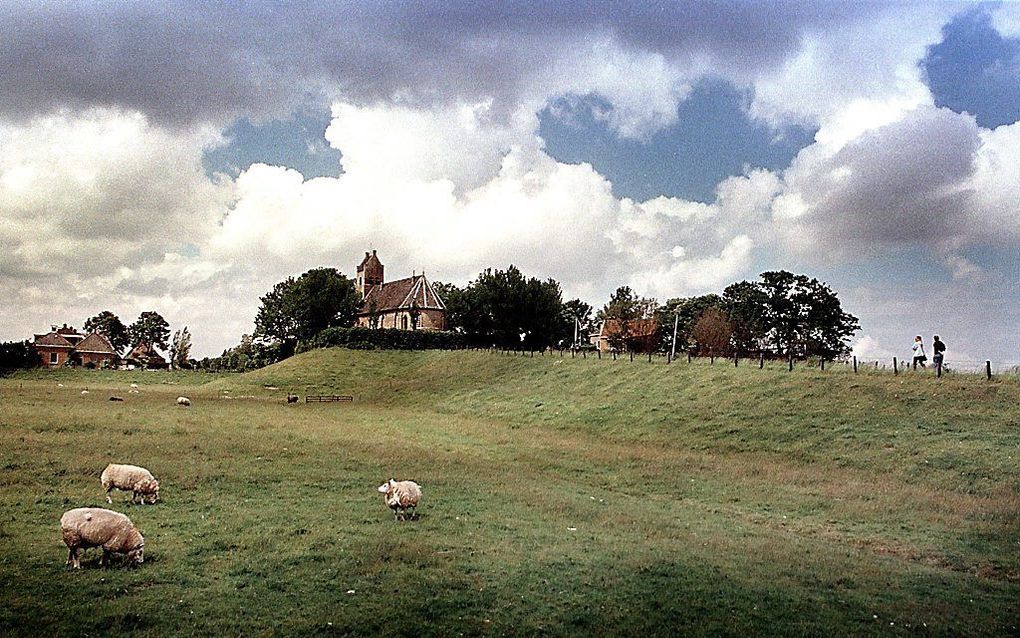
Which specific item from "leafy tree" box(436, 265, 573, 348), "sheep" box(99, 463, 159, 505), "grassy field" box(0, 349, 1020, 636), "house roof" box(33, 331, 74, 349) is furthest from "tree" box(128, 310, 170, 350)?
"sheep" box(99, 463, 159, 505)

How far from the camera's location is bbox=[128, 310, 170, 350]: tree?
11150cm

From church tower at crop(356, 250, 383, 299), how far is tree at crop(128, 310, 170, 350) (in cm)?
3261

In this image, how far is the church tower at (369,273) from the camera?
11112 centimetres

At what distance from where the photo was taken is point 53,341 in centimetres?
8256

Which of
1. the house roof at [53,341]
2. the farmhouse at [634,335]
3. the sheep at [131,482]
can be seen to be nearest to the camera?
the sheep at [131,482]

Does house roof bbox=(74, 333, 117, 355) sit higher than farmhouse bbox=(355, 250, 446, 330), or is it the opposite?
farmhouse bbox=(355, 250, 446, 330)

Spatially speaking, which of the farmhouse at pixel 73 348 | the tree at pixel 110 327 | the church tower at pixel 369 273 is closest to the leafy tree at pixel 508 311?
the church tower at pixel 369 273

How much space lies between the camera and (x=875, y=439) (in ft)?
90.3

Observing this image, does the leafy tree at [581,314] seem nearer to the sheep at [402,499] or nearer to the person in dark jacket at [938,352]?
the person in dark jacket at [938,352]

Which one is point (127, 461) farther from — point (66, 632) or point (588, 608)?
point (588, 608)

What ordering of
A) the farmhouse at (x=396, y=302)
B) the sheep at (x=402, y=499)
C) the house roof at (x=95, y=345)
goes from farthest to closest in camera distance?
1. the farmhouse at (x=396, y=302)
2. the house roof at (x=95, y=345)
3. the sheep at (x=402, y=499)

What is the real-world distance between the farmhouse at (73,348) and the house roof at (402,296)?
33.9 m

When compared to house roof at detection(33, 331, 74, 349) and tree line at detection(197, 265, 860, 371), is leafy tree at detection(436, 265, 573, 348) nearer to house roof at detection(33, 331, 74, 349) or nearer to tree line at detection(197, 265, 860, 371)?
tree line at detection(197, 265, 860, 371)

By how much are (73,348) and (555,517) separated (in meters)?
85.6
